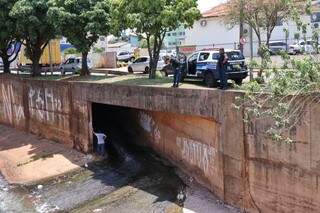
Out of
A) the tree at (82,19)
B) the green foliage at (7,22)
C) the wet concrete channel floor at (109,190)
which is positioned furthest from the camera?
the green foliage at (7,22)

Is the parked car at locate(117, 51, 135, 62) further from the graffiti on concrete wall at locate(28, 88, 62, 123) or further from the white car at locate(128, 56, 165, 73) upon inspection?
the graffiti on concrete wall at locate(28, 88, 62, 123)

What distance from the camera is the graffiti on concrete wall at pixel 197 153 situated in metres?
24.1

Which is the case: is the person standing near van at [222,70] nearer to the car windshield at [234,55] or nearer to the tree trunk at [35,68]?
the car windshield at [234,55]

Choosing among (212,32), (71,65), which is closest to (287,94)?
(71,65)

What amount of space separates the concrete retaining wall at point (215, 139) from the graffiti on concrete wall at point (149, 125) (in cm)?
6

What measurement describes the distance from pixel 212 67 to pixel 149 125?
7652 millimetres

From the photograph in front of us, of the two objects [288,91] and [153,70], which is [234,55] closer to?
[153,70]

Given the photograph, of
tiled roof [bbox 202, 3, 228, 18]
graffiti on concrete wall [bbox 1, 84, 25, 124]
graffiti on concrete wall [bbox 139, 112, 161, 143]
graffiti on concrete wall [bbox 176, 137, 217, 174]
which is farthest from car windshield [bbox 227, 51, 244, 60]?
tiled roof [bbox 202, 3, 228, 18]

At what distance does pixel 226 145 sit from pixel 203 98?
2593 millimetres

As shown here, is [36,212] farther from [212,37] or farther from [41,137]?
[212,37]

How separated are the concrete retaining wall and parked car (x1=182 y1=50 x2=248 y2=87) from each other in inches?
87.0

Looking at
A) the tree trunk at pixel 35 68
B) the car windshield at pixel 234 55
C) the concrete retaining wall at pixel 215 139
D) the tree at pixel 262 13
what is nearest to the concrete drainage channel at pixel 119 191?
the concrete retaining wall at pixel 215 139

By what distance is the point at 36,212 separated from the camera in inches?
→ 996

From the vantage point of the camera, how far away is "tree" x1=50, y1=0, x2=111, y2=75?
3662cm
